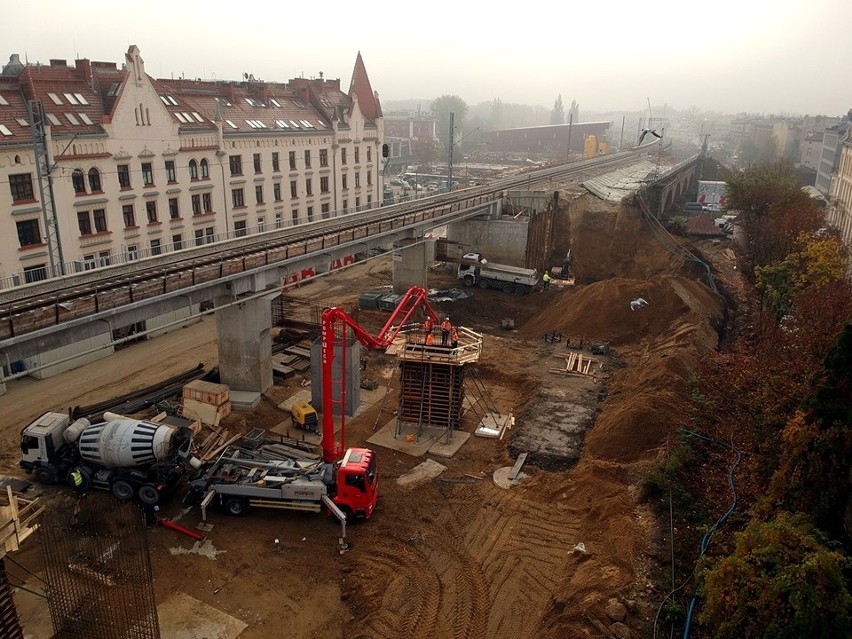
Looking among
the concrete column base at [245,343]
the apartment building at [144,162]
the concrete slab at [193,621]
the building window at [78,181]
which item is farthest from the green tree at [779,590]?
the building window at [78,181]

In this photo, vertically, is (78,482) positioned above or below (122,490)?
above

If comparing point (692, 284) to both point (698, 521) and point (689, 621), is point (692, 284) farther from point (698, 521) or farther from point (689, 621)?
point (689, 621)

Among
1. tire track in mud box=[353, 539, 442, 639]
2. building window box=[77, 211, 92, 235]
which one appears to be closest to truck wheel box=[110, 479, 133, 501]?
tire track in mud box=[353, 539, 442, 639]

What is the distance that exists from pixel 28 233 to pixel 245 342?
567 inches

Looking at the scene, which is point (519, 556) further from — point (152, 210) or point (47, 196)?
point (152, 210)

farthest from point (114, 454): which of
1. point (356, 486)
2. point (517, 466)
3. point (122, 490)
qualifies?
point (517, 466)

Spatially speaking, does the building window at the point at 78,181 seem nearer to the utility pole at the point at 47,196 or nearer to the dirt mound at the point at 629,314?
the utility pole at the point at 47,196

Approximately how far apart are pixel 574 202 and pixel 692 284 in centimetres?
1967

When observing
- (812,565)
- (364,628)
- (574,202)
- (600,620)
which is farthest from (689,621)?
(574,202)

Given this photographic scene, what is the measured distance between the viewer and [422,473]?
25.2 m

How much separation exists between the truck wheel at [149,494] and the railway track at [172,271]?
260 inches

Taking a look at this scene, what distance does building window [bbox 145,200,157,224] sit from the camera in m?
41.1

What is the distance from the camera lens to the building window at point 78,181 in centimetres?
3603

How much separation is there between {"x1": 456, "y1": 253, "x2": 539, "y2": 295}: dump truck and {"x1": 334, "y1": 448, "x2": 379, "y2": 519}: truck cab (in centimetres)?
3088
